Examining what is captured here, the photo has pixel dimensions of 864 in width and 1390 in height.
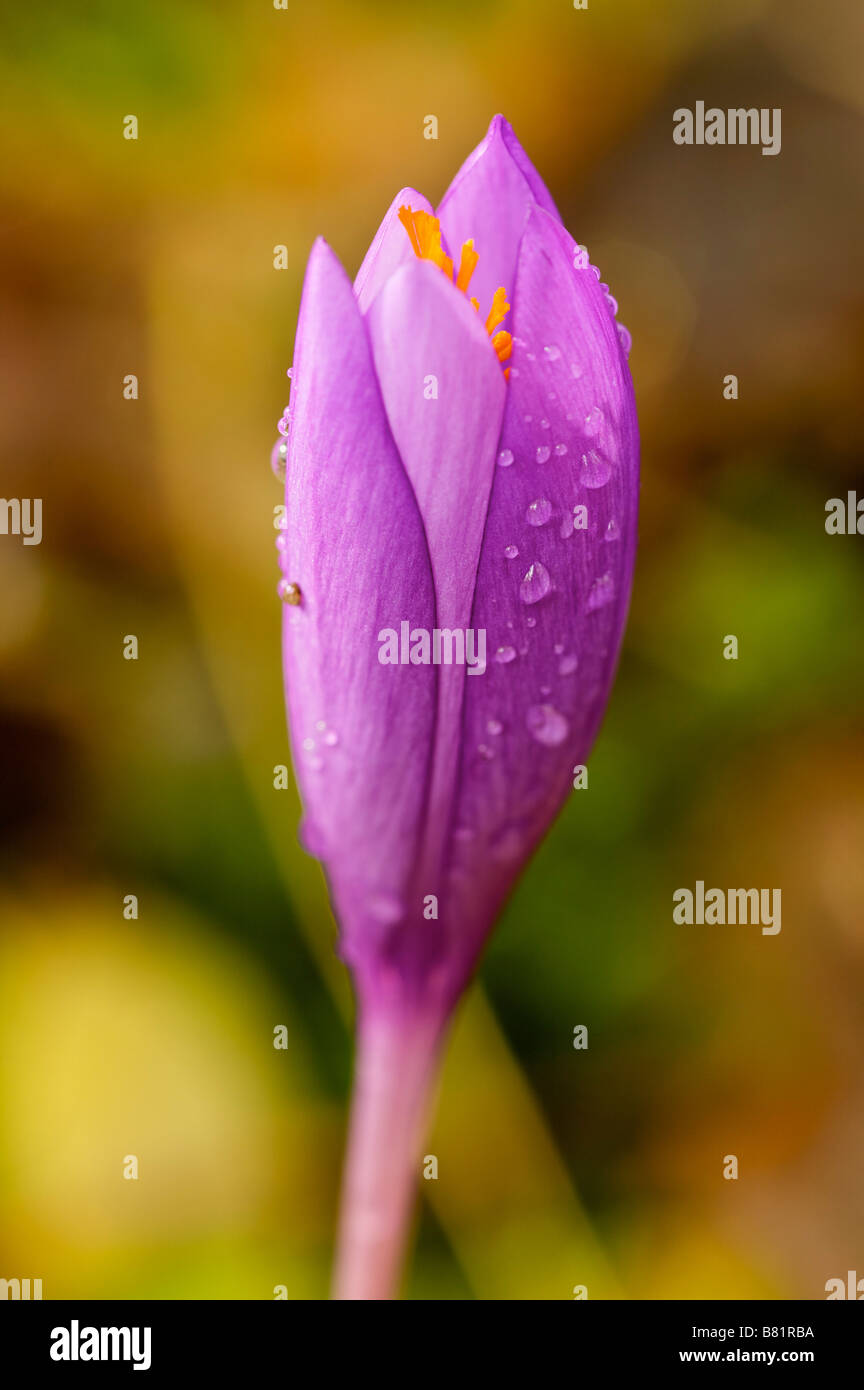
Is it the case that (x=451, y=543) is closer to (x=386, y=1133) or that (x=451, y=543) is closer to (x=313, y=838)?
(x=313, y=838)

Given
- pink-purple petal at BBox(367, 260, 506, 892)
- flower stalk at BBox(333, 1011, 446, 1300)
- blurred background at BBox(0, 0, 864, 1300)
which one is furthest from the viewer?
blurred background at BBox(0, 0, 864, 1300)

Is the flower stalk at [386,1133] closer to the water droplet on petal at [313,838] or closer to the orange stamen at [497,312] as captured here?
the water droplet on petal at [313,838]

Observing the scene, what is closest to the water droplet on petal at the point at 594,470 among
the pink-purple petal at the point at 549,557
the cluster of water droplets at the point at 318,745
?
the pink-purple petal at the point at 549,557

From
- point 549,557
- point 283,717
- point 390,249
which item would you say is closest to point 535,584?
point 549,557

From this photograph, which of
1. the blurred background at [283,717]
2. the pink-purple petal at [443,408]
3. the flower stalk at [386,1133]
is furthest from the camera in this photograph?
the blurred background at [283,717]

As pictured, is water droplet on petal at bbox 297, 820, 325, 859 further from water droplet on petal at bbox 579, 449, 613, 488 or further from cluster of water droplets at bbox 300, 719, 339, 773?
water droplet on petal at bbox 579, 449, 613, 488

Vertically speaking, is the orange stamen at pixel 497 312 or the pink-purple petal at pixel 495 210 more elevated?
the pink-purple petal at pixel 495 210

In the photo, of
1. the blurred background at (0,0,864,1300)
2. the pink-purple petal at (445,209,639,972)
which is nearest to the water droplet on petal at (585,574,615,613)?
the pink-purple petal at (445,209,639,972)
